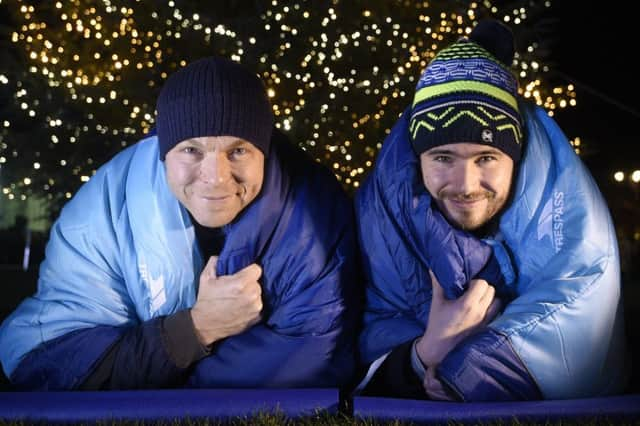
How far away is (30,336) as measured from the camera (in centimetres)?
232

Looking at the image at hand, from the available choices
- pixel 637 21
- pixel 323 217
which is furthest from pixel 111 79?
pixel 637 21

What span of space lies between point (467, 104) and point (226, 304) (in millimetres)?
938

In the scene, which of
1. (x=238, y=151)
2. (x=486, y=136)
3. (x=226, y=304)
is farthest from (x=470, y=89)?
(x=226, y=304)

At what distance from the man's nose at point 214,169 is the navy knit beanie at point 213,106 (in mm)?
71

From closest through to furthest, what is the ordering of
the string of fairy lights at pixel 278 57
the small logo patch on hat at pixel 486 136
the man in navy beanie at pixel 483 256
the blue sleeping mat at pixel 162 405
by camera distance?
1. the blue sleeping mat at pixel 162 405
2. the man in navy beanie at pixel 483 256
3. the small logo patch on hat at pixel 486 136
4. the string of fairy lights at pixel 278 57

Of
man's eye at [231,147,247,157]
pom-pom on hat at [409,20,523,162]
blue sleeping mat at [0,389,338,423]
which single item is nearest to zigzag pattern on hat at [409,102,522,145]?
pom-pom on hat at [409,20,523,162]

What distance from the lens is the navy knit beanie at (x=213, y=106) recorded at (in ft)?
7.18

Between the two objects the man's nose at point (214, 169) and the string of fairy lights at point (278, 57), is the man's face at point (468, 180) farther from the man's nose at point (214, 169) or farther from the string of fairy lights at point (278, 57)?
the string of fairy lights at point (278, 57)

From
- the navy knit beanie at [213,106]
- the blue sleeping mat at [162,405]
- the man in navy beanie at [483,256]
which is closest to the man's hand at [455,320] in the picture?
the man in navy beanie at [483,256]

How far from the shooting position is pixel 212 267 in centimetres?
229

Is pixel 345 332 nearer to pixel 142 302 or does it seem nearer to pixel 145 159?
pixel 142 302

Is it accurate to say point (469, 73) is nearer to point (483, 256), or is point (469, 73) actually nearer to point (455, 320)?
point (483, 256)

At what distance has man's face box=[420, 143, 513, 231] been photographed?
2229 mm

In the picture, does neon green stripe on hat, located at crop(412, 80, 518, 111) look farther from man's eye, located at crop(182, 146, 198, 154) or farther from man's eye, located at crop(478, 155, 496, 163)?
man's eye, located at crop(182, 146, 198, 154)
